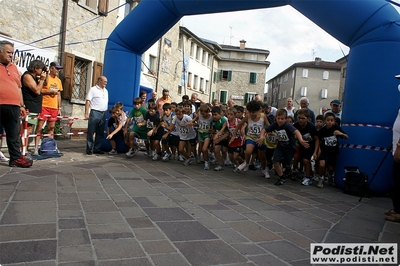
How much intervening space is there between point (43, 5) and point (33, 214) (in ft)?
32.6

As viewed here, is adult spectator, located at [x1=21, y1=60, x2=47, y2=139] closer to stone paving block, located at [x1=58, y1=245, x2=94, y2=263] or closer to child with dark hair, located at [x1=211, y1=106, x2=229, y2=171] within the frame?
child with dark hair, located at [x1=211, y1=106, x2=229, y2=171]

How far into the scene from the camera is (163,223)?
11.2 ft

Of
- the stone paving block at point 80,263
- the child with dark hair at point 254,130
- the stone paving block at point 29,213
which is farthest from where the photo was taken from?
the child with dark hair at point 254,130

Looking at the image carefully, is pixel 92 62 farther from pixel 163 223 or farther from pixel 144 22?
pixel 163 223

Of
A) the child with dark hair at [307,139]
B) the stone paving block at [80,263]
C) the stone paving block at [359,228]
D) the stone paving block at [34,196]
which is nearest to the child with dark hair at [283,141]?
the child with dark hair at [307,139]

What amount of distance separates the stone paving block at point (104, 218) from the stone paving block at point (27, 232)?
1.22ft

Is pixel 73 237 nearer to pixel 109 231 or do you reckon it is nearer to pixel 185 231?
pixel 109 231

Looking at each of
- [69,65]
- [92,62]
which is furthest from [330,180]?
[92,62]

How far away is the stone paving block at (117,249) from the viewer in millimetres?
2590

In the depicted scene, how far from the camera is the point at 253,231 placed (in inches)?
134

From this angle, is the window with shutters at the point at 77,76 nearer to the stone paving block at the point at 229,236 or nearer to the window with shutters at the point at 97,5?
the window with shutters at the point at 97,5

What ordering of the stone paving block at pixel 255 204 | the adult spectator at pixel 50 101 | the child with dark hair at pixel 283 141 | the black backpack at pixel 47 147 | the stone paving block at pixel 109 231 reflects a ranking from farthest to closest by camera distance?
the adult spectator at pixel 50 101, the black backpack at pixel 47 147, the child with dark hair at pixel 283 141, the stone paving block at pixel 255 204, the stone paving block at pixel 109 231

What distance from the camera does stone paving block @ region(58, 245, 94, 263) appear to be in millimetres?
2488

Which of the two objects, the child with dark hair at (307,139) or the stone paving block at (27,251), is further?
the child with dark hair at (307,139)
